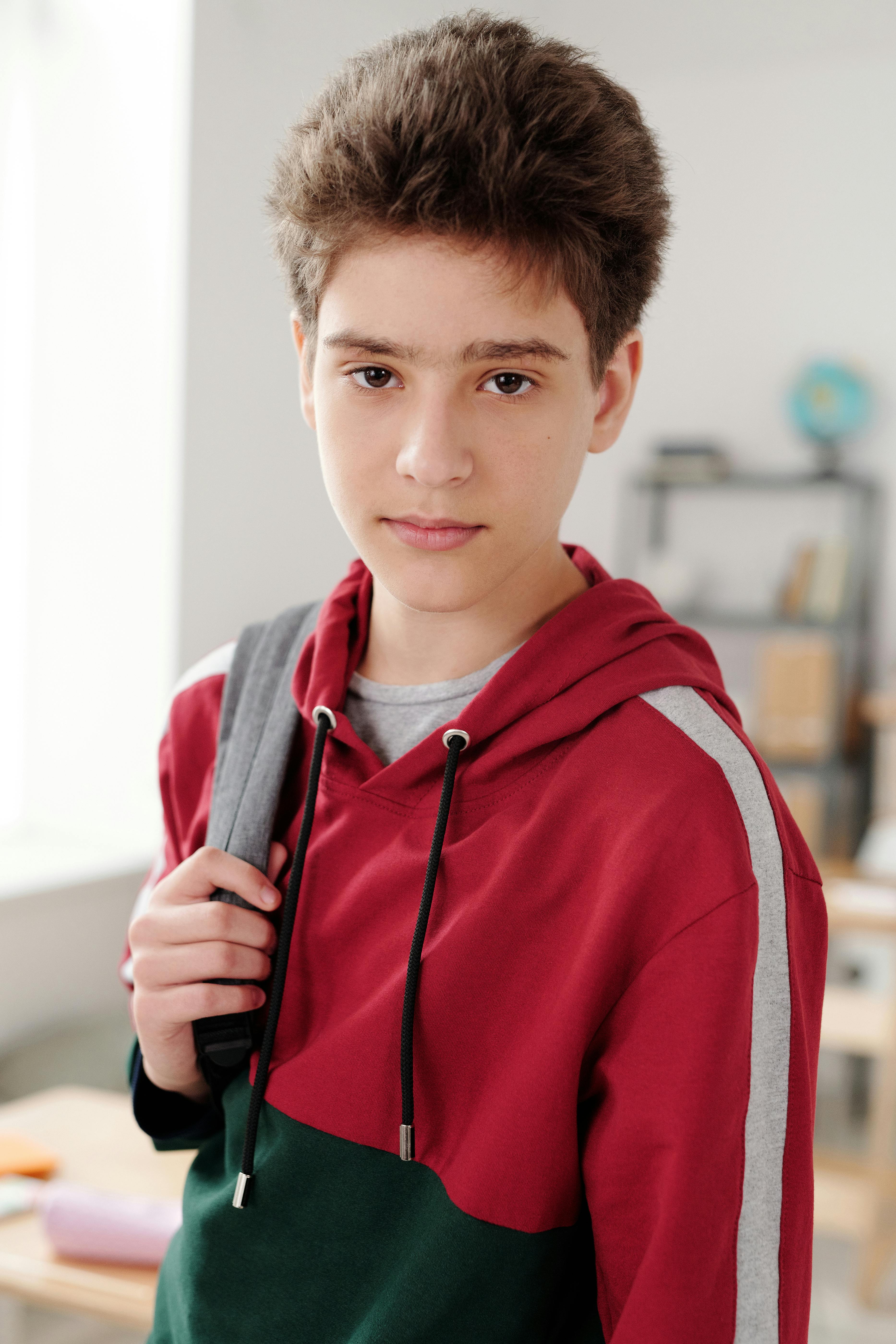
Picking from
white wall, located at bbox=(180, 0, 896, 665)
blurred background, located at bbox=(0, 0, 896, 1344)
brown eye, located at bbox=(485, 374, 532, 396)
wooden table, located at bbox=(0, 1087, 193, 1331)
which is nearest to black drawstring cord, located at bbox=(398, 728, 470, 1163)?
brown eye, located at bbox=(485, 374, 532, 396)

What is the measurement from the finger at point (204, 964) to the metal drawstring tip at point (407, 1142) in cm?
17

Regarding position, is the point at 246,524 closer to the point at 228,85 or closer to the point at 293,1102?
the point at 228,85

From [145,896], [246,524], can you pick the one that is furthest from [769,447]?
[145,896]

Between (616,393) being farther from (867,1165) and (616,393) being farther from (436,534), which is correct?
(867,1165)

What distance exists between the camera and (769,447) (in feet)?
14.0

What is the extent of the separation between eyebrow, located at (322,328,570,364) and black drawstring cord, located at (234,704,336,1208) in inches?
10.6

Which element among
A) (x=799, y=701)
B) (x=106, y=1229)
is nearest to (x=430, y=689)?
(x=106, y=1229)

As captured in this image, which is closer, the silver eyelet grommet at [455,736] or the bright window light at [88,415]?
the silver eyelet grommet at [455,736]

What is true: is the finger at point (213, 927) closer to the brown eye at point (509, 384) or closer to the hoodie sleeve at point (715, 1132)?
the hoodie sleeve at point (715, 1132)

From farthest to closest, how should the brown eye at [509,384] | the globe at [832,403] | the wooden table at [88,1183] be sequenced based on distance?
1. the globe at [832,403]
2. the wooden table at [88,1183]
3. the brown eye at [509,384]

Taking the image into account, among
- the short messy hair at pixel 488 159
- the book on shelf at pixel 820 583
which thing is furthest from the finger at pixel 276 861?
the book on shelf at pixel 820 583

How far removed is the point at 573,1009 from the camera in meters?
0.75

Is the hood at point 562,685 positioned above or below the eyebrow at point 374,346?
below

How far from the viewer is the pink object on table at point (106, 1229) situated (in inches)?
48.0
